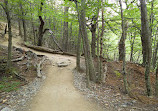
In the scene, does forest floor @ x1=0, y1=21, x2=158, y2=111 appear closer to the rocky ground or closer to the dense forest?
the rocky ground

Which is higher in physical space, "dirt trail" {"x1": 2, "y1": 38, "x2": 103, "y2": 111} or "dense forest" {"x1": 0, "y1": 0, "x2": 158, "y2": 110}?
"dense forest" {"x1": 0, "y1": 0, "x2": 158, "y2": 110}

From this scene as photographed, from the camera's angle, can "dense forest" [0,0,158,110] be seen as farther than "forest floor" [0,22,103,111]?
Yes

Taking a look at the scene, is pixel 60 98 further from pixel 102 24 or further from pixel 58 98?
pixel 102 24

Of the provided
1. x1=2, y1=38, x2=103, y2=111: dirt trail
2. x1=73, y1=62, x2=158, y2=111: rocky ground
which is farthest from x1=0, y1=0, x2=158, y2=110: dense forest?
x1=2, y1=38, x2=103, y2=111: dirt trail

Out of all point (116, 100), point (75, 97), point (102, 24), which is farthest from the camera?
point (102, 24)

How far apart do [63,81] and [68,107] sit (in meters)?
2.77

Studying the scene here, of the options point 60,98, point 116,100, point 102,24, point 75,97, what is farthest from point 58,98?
point 102,24

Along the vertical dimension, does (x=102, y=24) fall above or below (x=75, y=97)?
above

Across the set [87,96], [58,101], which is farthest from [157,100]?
[58,101]

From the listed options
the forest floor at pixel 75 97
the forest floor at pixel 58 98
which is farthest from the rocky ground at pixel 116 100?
the forest floor at pixel 58 98

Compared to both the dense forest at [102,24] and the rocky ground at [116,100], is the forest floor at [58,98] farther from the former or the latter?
the dense forest at [102,24]

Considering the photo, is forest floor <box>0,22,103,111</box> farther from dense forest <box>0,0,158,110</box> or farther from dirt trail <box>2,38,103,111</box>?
dense forest <box>0,0,158,110</box>

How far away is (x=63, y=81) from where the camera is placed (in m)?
6.92

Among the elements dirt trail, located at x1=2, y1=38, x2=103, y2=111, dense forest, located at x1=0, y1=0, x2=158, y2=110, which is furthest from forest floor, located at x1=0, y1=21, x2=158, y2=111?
dense forest, located at x1=0, y1=0, x2=158, y2=110
